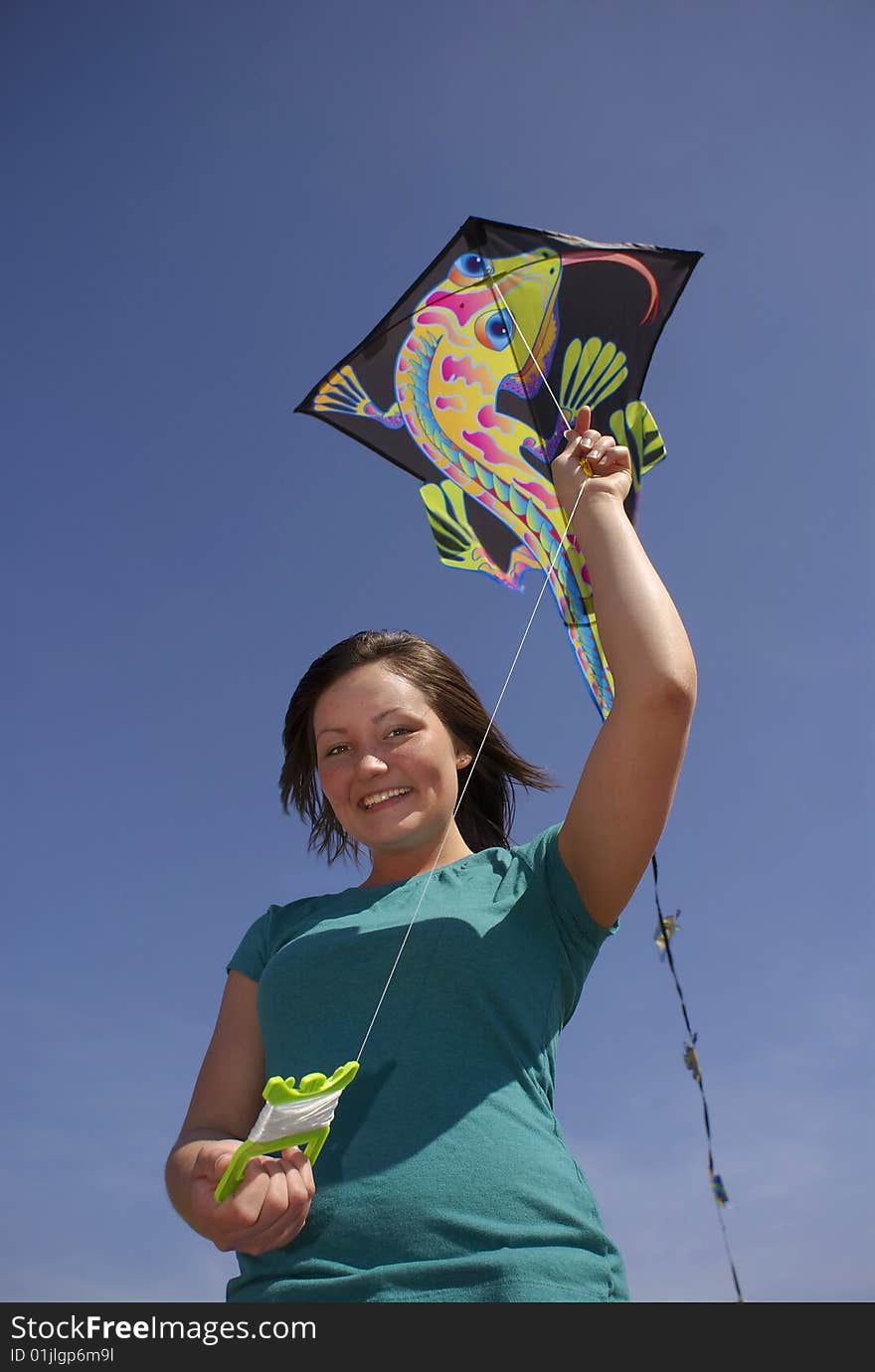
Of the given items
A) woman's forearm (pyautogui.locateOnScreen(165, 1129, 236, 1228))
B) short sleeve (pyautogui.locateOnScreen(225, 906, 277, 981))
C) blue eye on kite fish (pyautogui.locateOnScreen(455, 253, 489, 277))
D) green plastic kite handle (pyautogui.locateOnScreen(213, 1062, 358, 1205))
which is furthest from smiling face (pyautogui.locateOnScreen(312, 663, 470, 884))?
Answer: blue eye on kite fish (pyautogui.locateOnScreen(455, 253, 489, 277))

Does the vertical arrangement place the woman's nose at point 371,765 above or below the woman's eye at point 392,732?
below

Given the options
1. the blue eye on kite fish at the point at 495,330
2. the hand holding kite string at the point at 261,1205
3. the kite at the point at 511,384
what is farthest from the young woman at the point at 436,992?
the blue eye on kite fish at the point at 495,330

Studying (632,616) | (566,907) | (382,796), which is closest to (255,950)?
(382,796)

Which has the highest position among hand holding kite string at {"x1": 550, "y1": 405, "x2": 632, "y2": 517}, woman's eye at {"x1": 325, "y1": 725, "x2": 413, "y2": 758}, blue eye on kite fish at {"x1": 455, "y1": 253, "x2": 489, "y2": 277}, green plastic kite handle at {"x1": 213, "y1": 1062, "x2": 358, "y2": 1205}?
blue eye on kite fish at {"x1": 455, "y1": 253, "x2": 489, "y2": 277}

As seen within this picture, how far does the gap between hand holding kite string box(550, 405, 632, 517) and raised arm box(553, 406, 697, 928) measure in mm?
292

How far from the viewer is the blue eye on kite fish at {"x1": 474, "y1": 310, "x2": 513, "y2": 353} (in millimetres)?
2812

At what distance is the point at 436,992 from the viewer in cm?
174

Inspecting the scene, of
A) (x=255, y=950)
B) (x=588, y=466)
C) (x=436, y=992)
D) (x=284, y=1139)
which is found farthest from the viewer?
(x=588, y=466)

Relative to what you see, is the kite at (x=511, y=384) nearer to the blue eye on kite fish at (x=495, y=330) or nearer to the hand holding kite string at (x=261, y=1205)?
the blue eye on kite fish at (x=495, y=330)

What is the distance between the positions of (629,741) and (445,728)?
637 millimetres

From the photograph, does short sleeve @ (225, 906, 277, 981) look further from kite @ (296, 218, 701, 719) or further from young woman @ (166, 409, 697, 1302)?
kite @ (296, 218, 701, 719)

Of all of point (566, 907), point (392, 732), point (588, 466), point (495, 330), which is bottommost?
point (566, 907)

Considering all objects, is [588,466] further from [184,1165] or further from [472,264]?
[184,1165]

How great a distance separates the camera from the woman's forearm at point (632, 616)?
1.80 metres
